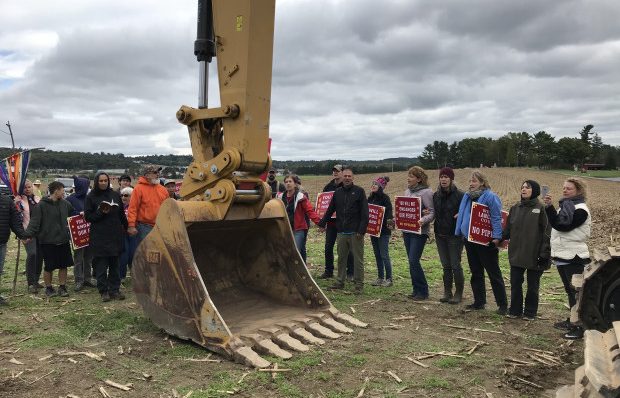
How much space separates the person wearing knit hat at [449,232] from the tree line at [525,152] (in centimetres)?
8204

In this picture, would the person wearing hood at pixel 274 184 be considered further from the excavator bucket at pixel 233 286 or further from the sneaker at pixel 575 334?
the sneaker at pixel 575 334

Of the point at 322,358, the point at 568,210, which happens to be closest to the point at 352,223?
the point at 568,210

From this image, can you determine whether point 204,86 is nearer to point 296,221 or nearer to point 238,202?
point 238,202

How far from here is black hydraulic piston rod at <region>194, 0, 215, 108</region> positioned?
5988mm

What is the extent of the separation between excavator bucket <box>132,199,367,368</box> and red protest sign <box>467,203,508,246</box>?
2.07 meters

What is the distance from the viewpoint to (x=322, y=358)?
16.9 feet

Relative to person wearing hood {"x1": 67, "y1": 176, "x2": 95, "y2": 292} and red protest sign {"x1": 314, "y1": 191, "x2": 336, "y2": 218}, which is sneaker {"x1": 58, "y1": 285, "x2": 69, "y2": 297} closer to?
person wearing hood {"x1": 67, "y1": 176, "x2": 95, "y2": 292}

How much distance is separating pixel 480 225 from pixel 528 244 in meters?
0.68

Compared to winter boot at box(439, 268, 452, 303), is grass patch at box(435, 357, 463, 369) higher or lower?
lower

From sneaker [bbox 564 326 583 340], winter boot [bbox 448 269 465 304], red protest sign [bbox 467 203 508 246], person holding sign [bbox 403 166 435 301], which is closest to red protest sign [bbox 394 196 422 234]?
person holding sign [bbox 403 166 435 301]

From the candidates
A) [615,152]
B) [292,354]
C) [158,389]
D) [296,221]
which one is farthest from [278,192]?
[615,152]

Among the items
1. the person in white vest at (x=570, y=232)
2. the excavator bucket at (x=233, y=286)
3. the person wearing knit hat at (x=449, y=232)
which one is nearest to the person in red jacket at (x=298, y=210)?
the excavator bucket at (x=233, y=286)

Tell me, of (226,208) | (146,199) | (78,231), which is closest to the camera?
(226,208)

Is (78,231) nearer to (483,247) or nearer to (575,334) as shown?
(483,247)
